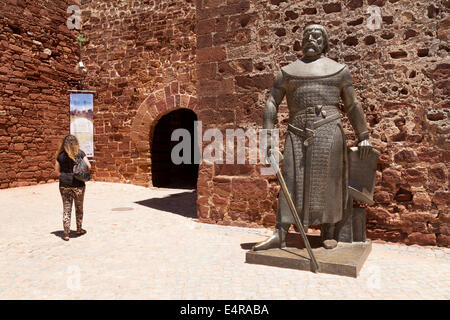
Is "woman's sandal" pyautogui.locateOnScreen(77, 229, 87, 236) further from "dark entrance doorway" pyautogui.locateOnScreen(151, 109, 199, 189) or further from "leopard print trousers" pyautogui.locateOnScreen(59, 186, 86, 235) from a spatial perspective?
"dark entrance doorway" pyautogui.locateOnScreen(151, 109, 199, 189)

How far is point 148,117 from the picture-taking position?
1020cm

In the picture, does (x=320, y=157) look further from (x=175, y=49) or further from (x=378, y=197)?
(x=175, y=49)

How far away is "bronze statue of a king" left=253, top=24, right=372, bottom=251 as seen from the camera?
3.33m

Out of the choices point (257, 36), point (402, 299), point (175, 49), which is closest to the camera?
point (402, 299)

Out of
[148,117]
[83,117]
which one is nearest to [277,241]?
[148,117]

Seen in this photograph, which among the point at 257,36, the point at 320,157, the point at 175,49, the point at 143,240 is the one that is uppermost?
the point at 175,49

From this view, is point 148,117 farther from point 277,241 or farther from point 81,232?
point 277,241

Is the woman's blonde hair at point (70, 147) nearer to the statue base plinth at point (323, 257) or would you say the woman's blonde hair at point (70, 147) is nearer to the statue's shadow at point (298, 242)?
the statue's shadow at point (298, 242)

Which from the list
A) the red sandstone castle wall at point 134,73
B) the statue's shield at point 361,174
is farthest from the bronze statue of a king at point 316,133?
the red sandstone castle wall at point 134,73

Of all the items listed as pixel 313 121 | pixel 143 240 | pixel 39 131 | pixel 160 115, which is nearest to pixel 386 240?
pixel 313 121

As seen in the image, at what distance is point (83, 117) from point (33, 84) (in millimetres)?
1637

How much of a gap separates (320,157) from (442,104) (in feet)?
6.39

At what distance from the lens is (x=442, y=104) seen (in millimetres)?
4168

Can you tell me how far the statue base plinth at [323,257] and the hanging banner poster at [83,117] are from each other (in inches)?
349
